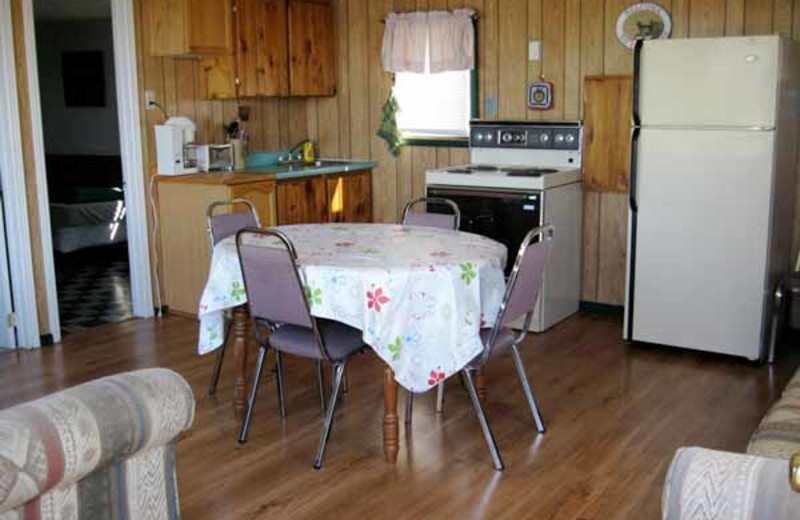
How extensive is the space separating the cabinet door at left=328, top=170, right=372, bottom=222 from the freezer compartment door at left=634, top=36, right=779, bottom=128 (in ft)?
7.25

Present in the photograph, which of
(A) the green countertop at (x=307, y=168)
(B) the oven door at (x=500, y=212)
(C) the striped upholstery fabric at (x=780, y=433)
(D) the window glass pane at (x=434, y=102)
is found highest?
(D) the window glass pane at (x=434, y=102)

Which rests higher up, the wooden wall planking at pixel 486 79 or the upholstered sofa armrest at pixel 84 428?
the wooden wall planking at pixel 486 79

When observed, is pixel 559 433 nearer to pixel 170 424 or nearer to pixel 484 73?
pixel 170 424

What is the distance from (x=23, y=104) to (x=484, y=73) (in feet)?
9.08

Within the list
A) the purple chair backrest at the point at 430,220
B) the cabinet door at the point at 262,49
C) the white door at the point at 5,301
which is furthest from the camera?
the cabinet door at the point at 262,49

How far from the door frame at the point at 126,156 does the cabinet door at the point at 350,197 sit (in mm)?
1240

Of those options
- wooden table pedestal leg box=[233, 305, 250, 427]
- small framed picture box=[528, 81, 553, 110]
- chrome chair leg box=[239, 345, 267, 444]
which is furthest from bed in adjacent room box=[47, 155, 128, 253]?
chrome chair leg box=[239, 345, 267, 444]

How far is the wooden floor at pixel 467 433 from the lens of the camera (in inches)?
118

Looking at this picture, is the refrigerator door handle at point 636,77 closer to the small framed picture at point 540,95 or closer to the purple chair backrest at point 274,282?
the small framed picture at point 540,95

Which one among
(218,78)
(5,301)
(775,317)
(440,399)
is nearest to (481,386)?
(440,399)

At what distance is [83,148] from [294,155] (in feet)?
12.3

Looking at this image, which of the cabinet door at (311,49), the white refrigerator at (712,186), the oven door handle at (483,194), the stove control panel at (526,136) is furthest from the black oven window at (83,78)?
the white refrigerator at (712,186)

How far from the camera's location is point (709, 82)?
168 inches

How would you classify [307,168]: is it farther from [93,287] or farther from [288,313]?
[288,313]
